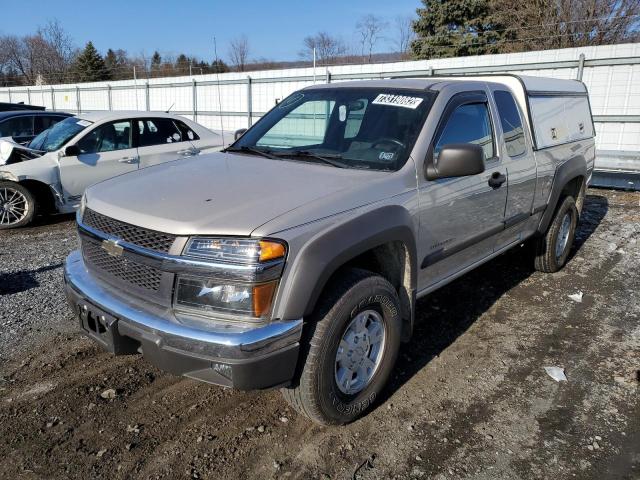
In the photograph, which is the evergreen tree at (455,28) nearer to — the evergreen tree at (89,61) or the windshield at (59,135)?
the windshield at (59,135)

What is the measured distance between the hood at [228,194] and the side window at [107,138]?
4596 mm

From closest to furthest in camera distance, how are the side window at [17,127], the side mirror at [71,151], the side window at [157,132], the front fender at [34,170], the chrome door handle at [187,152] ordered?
1. the front fender at [34,170]
2. the side mirror at [71,151]
3. the side window at [157,132]
4. the chrome door handle at [187,152]
5. the side window at [17,127]

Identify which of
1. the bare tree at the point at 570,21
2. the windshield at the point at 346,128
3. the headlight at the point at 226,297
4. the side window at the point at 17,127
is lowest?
the headlight at the point at 226,297

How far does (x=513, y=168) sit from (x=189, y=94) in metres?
17.2

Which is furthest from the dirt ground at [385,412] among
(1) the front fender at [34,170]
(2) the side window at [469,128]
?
(1) the front fender at [34,170]

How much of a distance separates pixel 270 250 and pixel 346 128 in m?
1.61

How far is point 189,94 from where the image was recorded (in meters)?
19.3

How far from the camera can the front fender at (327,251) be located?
2.39 m

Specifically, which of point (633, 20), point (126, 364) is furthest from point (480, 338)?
point (633, 20)

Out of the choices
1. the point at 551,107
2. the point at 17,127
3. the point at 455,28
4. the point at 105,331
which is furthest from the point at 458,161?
the point at 455,28

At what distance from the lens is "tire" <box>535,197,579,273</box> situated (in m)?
5.38

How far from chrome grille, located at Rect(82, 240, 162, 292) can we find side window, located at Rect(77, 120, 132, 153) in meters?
4.92

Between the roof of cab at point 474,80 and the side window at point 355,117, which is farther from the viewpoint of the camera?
the roof of cab at point 474,80

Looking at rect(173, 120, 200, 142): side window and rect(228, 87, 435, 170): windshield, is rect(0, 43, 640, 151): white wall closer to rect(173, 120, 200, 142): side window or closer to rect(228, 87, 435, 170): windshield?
rect(173, 120, 200, 142): side window
